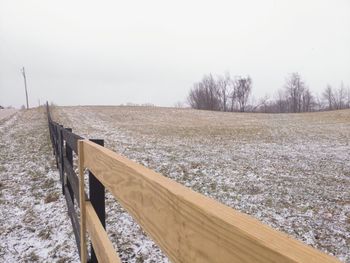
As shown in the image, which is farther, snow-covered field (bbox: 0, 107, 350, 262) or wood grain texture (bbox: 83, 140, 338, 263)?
snow-covered field (bbox: 0, 107, 350, 262)

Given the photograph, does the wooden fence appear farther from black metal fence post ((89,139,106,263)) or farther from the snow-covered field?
the snow-covered field

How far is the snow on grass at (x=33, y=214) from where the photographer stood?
4566 mm

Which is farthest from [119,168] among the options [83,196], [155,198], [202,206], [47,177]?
[47,177]

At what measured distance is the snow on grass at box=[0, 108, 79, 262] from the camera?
4.57m

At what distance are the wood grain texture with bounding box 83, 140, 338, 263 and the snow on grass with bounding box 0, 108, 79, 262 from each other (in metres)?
3.63

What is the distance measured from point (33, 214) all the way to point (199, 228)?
5797mm

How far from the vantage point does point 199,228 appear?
905mm

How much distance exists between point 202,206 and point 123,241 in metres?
4.29

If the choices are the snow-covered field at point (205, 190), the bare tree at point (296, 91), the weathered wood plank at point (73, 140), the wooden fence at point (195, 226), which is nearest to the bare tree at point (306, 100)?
the bare tree at point (296, 91)

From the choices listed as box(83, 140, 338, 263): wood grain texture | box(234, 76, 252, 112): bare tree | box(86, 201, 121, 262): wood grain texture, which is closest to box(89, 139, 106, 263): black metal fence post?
box(86, 201, 121, 262): wood grain texture

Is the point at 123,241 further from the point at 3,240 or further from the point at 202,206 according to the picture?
the point at 202,206

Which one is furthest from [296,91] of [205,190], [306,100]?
[205,190]

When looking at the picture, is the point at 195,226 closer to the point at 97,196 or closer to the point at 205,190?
the point at 97,196

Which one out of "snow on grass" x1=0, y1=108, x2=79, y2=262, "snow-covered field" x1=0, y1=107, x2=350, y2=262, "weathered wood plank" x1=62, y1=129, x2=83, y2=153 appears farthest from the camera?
"snow-covered field" x1=0, y1=107, x2=350, y2=262
